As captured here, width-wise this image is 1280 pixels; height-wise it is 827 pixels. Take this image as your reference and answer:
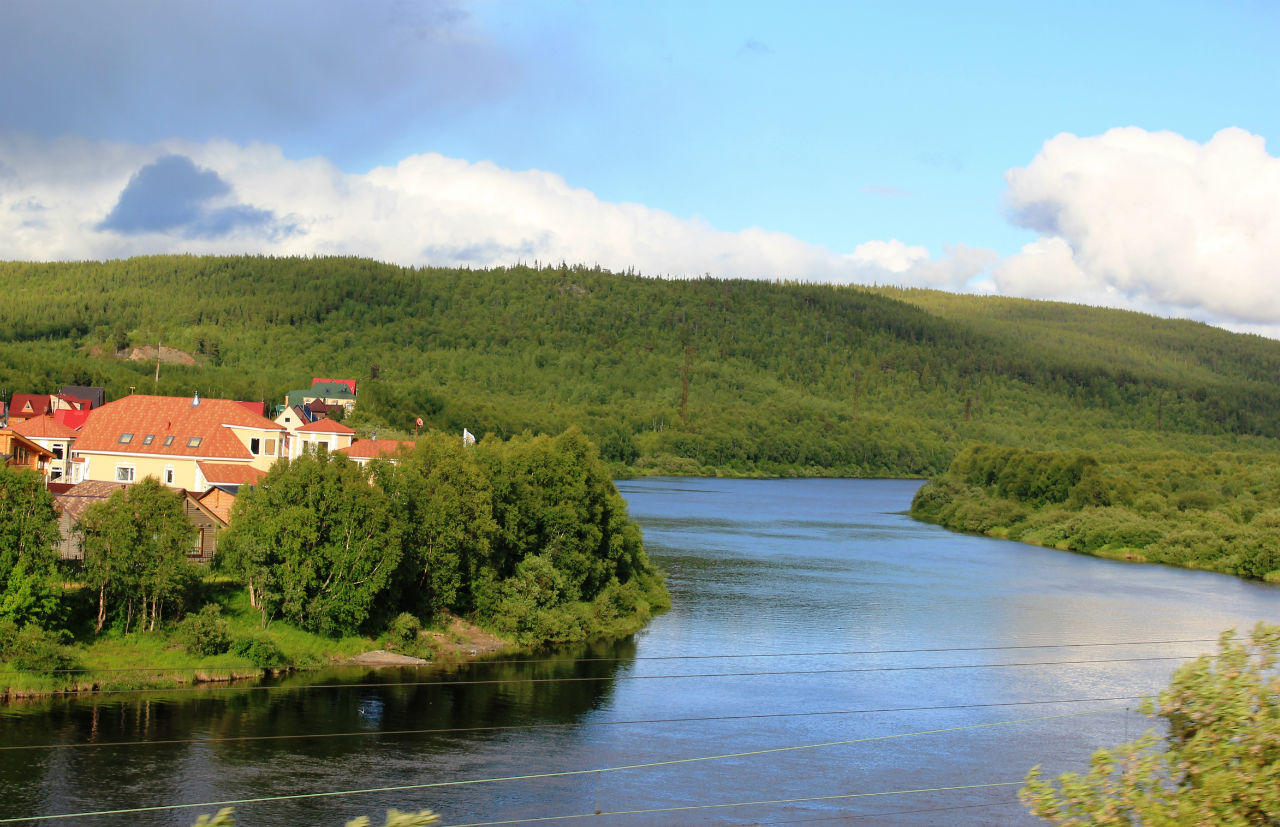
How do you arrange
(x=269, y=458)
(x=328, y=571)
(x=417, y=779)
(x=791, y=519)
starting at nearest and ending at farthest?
(x=417, y=779)
(x=328, y=571)
(x=269, y=458)
(x=791, y=519)

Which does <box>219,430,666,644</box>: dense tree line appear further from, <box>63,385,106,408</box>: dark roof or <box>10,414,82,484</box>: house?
<box>63,385,106,408</box>: dark roof

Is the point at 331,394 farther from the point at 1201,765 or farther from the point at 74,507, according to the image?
the point at 1201,765

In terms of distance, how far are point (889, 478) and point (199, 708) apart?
6579 inches

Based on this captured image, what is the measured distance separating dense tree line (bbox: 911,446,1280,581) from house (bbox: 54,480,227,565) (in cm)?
6338

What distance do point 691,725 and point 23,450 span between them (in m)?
37.5

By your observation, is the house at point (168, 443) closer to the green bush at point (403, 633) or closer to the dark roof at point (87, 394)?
the green bush at point (403, 633)

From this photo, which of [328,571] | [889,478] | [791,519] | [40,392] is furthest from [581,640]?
[889,478]

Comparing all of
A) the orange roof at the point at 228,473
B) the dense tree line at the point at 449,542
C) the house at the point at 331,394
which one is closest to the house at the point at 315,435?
the orange roof at the point at 228,473

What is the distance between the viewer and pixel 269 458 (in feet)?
181

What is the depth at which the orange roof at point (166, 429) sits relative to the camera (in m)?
51.5

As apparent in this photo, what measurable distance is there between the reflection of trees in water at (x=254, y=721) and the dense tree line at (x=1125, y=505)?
56683 mm

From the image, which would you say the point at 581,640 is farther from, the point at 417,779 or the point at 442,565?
the point at 417,779

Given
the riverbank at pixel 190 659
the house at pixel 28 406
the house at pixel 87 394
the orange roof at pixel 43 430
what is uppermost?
the house at pixel 87 394

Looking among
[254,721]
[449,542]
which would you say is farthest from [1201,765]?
[449,542]
